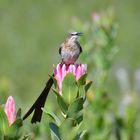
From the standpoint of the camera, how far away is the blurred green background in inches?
421

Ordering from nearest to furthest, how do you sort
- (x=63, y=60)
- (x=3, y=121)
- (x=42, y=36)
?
(x=3, y=121), (x=63, y=60), (x=42, y=36)

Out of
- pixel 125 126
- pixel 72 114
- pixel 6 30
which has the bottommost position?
pixel 125 126

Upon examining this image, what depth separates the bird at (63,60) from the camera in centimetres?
291

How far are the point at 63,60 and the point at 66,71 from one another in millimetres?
305

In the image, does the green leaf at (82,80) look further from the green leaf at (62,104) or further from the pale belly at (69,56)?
the pale belly at (69,56)

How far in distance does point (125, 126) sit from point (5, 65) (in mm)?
6349

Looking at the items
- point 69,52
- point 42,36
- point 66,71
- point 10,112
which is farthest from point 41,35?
point 10,112

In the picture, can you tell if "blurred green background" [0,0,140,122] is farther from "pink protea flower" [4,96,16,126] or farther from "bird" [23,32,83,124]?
"pink protea flower" [4,96,16,126]

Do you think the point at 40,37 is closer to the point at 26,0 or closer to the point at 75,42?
the point at 26,0

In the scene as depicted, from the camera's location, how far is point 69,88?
2.70 meters

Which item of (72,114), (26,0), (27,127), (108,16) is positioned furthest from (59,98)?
(26,0)

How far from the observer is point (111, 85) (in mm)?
9695

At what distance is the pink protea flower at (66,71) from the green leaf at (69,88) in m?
0.03

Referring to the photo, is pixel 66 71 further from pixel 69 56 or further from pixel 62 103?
pixel 69 56
